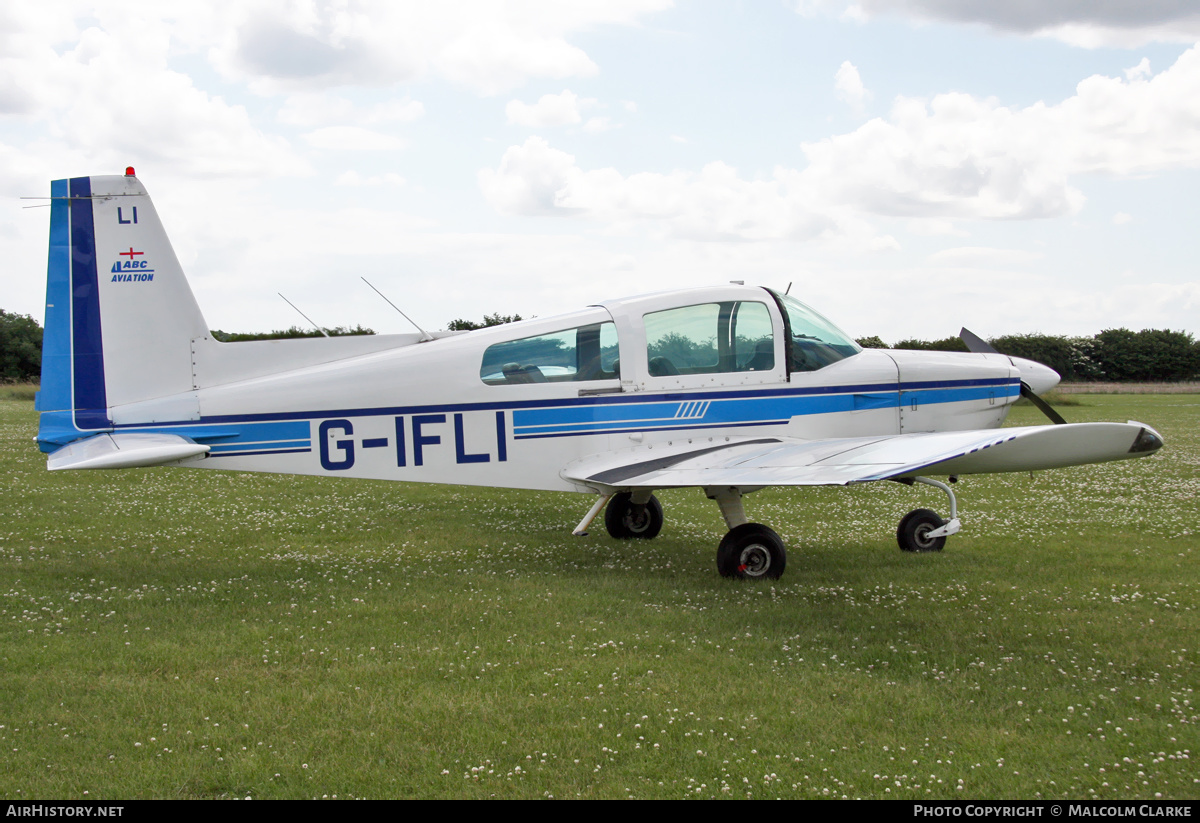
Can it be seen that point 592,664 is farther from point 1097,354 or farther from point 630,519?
point 1097,354

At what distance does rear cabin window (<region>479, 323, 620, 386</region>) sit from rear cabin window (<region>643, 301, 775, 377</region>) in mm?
378

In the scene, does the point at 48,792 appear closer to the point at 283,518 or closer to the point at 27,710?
the point at 27,710

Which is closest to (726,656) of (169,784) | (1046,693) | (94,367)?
(1046,693)

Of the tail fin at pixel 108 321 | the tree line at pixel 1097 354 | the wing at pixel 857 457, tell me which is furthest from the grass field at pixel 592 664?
the tree line at pixel 1097 354

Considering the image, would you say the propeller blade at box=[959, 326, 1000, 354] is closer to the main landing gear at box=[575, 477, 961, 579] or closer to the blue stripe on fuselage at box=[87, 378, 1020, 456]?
the blue stripe on fuselage at box=[87, 378, 1020, 456]

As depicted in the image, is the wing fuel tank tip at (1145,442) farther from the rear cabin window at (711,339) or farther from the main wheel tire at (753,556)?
the rear cabin window at (711,339)

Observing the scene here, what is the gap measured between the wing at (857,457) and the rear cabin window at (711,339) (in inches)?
27.2

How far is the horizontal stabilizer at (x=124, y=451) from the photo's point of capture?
22.9 ft

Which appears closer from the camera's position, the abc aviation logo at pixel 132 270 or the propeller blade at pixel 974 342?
the abc aviation logo at pixel 132 270

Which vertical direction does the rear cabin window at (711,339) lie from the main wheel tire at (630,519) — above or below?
above

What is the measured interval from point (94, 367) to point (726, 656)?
5.75 metres

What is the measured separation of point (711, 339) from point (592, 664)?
3.69 m

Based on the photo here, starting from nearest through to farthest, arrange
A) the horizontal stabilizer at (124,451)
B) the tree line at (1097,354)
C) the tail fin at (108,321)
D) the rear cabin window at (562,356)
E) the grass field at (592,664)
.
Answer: the grass field at (592,664) → the horizontal stabilizer at (124,451) → the tail fin at (108,321) → the rear cabin window at (562,356) → the tree line at (1097,354)
